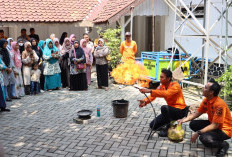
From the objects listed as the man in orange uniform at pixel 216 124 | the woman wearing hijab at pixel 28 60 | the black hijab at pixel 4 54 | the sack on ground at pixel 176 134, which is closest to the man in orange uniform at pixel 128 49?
the woman wearing hijab at pixel 28 60

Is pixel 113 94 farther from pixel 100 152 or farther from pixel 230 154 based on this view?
pixel 230 154

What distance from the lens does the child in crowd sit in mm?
9367

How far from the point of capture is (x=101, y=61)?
1012 cm

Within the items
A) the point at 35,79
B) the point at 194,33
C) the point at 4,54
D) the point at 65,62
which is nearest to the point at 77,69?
the point at 65,62

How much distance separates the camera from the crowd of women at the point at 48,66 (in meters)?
8.91

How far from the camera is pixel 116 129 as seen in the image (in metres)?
6.23

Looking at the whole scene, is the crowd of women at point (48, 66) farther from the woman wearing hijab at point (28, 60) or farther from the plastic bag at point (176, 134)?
the plastic bag at point (176, 134)

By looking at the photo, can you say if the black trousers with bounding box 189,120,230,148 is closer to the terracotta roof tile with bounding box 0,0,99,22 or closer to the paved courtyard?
the paved courtyard

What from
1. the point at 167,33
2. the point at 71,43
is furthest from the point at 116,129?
the point at 167,33

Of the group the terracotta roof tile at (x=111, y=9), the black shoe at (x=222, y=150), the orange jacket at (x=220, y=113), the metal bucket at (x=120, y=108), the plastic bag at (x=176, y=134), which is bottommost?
the black shoe at (x=222, y=150)

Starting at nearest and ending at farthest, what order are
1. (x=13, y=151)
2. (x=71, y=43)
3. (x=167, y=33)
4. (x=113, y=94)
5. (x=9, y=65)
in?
1. (x=13, y=151)
2. (x=9, y=65)
3. (x=113, y=94)
4. (x=71, y=43)
5. (x=167, y=33)

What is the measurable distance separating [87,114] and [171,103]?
2.22m

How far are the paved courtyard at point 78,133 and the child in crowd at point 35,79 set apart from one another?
0.68 metres

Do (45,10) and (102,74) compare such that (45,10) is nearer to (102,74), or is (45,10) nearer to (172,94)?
(102,74)
